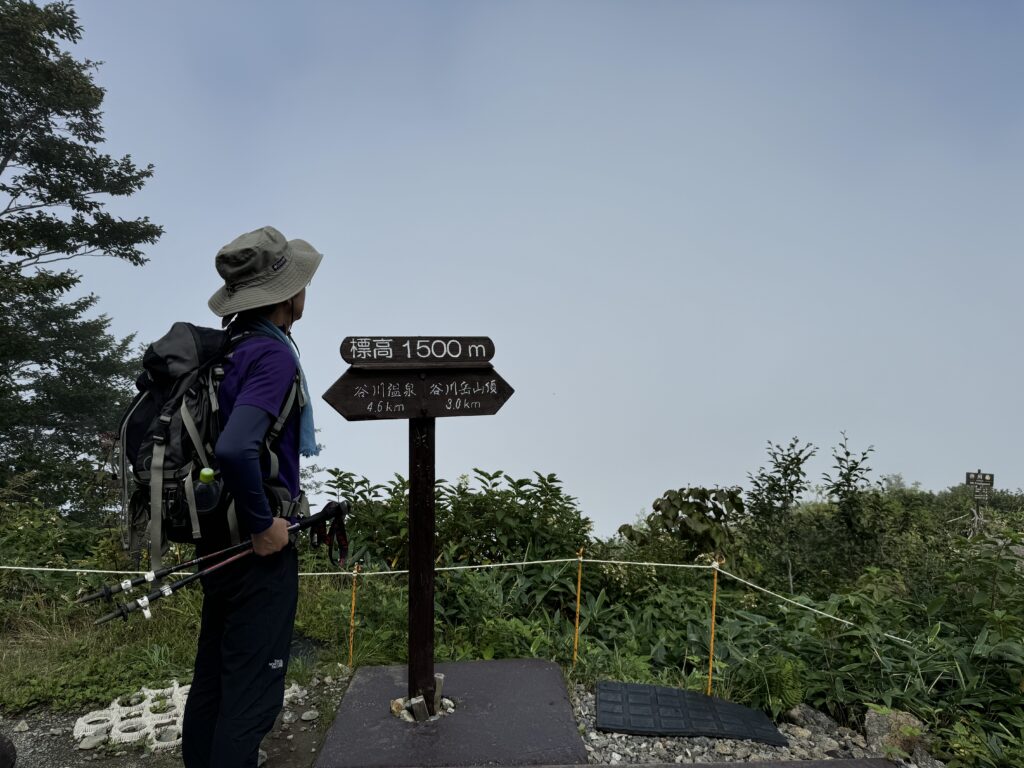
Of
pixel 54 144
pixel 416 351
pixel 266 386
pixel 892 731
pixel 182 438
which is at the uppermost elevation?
pixel 54 144

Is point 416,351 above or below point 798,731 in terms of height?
above

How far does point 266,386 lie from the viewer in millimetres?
2875

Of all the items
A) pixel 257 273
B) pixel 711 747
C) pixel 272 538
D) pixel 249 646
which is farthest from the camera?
pixel 711 747

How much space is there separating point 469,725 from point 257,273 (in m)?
2.67

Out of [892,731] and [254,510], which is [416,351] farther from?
[892,731]

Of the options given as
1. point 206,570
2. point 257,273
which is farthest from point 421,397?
point 206,570

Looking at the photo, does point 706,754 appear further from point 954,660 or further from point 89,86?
point 89,86

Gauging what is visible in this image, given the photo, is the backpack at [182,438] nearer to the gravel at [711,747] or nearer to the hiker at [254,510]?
the hiker at [254,510]

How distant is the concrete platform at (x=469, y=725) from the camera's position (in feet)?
11.9

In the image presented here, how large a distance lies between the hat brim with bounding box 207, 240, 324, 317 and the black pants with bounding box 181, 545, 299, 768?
1099 mm

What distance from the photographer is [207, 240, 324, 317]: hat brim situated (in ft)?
10.2

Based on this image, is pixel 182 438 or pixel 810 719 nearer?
pixel 182 438

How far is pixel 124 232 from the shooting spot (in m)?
17.7

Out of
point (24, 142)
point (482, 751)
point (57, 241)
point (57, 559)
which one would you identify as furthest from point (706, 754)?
point (24, 142)
